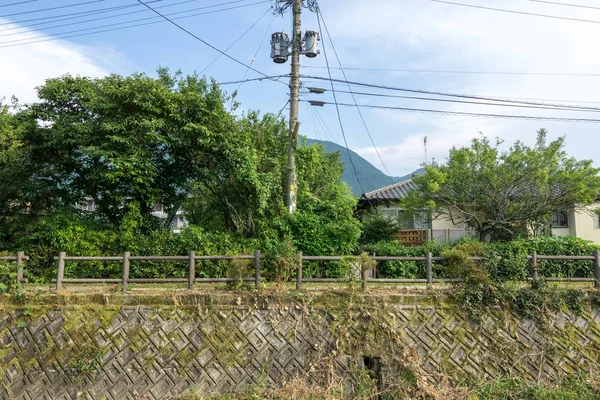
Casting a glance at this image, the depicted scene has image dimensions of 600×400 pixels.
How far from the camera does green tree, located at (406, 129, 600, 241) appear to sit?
47.7 feet

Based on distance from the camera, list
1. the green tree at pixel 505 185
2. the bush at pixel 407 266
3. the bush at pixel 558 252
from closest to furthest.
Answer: the bush at pixel 558 252, the bush at pixel 407 266, the green tree at pixel 505 185

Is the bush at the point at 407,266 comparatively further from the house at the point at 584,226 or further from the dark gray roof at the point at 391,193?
the house at the point at 584,226

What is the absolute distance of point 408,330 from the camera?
8.26 m

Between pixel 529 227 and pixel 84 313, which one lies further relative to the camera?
pixel 529 227

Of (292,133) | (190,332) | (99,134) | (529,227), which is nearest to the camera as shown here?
(190,332)

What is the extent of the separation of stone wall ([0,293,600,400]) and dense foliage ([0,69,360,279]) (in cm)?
321

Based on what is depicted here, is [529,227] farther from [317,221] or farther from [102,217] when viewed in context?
[102,217]

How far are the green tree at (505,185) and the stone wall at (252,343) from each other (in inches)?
286

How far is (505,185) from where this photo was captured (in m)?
15.0

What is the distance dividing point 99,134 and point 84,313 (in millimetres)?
6195

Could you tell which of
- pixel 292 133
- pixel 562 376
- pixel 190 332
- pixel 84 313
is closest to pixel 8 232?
pixel 84 313

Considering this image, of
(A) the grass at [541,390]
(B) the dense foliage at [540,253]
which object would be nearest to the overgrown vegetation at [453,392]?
(A) the grass at [541,390]

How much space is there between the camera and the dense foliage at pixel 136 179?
11.6 m

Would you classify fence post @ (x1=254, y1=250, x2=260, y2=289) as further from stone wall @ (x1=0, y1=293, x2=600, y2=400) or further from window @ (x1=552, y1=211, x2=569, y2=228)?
window @ (x1=552, y1=211, x2=569, y2=228)
